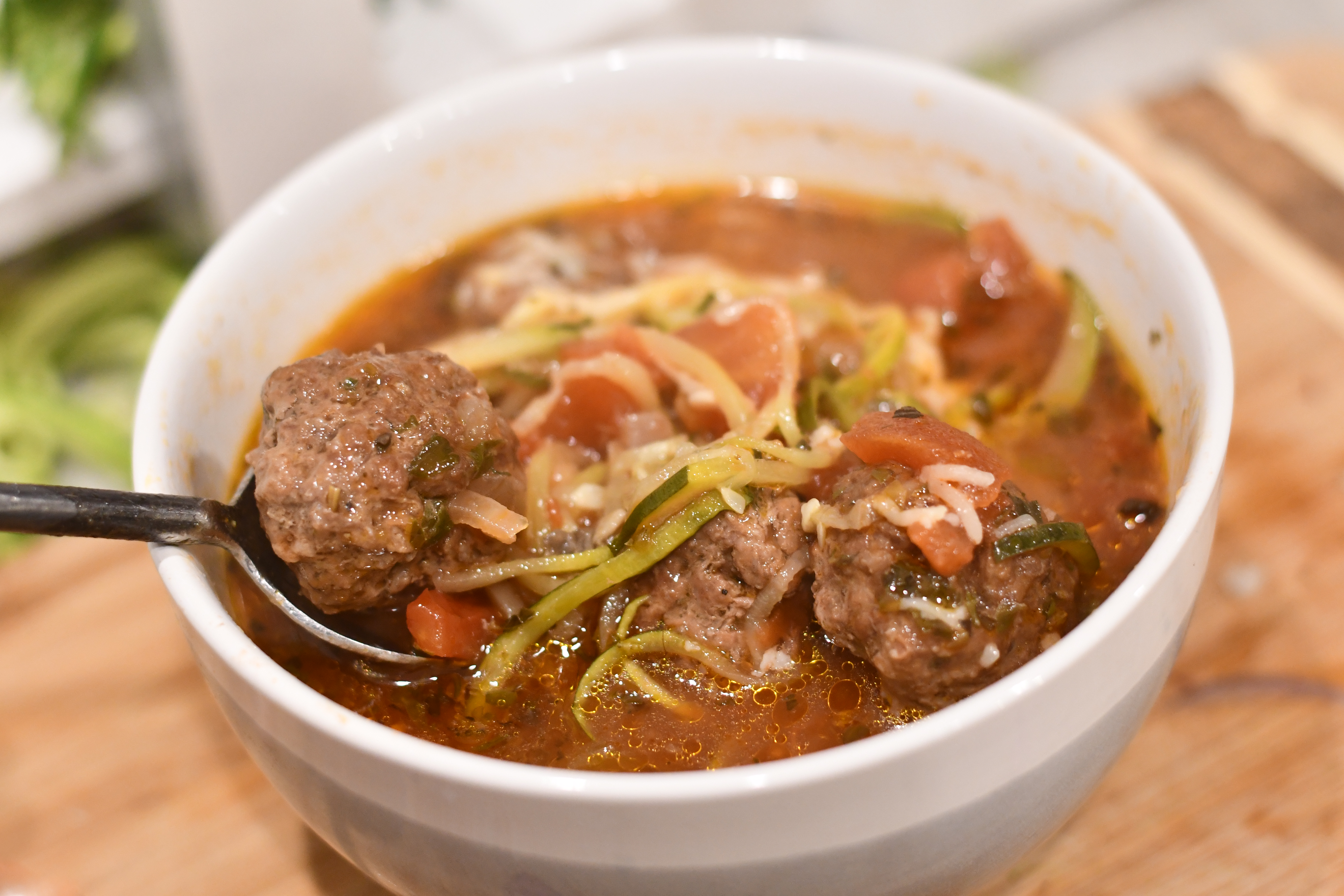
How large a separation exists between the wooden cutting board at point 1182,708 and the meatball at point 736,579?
717 mm

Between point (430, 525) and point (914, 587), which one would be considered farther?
point (430, 525)

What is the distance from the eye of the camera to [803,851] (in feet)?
5.51

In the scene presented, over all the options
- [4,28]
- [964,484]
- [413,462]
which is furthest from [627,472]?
[4,28]

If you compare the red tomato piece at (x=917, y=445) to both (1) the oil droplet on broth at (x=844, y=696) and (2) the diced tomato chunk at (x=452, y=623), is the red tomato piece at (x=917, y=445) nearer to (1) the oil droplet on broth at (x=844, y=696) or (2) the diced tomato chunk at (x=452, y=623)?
(1) the oil droplet on broth at (x=844, y=696)

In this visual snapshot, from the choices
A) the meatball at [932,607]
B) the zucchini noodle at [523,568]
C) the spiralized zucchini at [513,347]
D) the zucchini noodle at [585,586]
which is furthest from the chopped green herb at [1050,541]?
the spiralized zucchini at [513,347]

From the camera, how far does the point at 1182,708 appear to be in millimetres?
2627

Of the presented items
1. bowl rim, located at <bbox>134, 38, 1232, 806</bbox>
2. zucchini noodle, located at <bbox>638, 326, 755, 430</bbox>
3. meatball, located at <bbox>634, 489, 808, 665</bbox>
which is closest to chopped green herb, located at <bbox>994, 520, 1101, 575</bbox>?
bowl rim, located at <bbox>134, 38, 1232, 806</bbox>

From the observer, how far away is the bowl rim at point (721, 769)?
160cm

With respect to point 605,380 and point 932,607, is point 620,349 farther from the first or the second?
point 932,607

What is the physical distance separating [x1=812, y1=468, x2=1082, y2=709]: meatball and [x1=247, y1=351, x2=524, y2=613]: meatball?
648mm

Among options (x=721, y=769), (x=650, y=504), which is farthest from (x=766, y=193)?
(x=721, y=769)

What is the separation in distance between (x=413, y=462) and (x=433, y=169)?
1264mm

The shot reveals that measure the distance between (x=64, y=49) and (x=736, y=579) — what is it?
3.16m

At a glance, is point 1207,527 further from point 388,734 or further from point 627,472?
point 388,734
